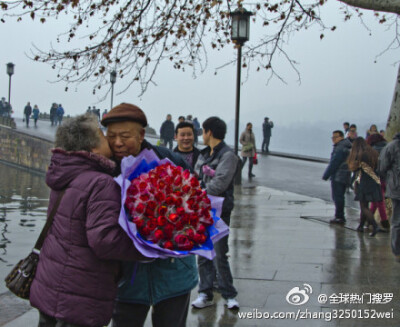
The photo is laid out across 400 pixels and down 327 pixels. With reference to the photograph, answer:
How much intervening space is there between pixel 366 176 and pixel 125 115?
7.16 metres

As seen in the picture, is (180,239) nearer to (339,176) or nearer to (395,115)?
(339,176)

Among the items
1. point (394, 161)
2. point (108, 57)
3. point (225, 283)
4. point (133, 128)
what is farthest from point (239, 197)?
point (133, 128)

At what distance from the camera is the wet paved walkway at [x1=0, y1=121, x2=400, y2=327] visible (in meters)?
5.15

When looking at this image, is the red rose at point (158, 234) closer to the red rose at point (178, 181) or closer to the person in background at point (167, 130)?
the red rose at point (178, 181)

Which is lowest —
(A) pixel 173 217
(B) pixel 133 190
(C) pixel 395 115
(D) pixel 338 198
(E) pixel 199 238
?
(D) pixel 338 198

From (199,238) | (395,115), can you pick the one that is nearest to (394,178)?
(395,115)

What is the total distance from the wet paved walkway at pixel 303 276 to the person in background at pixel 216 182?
144mm

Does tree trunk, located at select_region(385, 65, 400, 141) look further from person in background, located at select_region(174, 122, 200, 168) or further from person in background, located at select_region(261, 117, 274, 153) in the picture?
person in background, located at select_region(261, 117, 274, 153)

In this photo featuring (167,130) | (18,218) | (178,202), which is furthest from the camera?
(167,130)

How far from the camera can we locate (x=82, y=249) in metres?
2.78

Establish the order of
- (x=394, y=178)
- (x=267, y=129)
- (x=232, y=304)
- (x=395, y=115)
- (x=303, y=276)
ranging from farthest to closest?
(x=267, y=129)
(x=395, y=115)
(x=394, y=178)
(x=303, y=276)
(x=232, y=304)

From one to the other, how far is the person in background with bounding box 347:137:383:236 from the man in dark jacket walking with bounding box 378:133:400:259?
6.13 ft

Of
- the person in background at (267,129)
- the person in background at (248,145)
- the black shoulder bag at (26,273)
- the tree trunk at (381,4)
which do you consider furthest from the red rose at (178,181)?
the person in background at (267,129)

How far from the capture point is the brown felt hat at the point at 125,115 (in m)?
3.22
